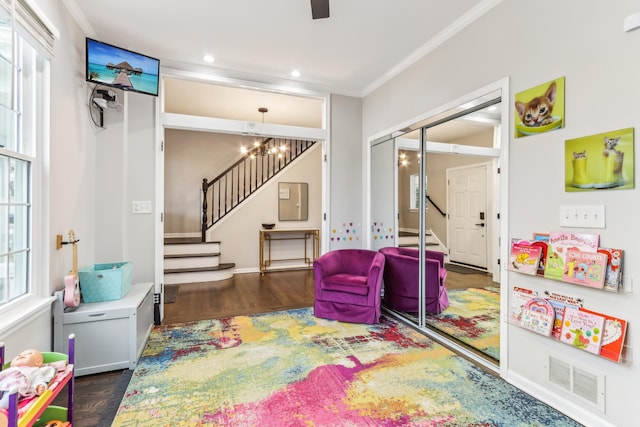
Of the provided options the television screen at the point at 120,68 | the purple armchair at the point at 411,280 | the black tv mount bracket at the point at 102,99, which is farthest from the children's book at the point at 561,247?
the black tv mount bracket at the point at 102,99

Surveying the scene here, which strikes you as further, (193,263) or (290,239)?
(290,239)

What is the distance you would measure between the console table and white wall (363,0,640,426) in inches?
163

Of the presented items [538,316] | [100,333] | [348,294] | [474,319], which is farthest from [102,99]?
[474,319]

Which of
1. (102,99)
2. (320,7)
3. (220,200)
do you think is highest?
(320,7)

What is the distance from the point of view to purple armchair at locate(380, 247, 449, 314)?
3285 millimetres

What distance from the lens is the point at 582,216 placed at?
176cm

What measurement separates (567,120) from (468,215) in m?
1.35

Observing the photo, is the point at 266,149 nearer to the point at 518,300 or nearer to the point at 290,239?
the point at 290,239

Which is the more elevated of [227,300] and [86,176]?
[86,176]

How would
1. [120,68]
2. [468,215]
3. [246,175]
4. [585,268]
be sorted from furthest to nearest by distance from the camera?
[246,175]
[468,215]
[120,68]
[585,268]

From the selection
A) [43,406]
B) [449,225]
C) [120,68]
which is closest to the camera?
[43,406]

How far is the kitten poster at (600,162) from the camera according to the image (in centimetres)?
157

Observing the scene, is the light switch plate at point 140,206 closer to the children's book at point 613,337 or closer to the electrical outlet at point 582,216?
the electrical outlet at point 582,216

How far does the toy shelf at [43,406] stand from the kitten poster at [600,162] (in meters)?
2.84
